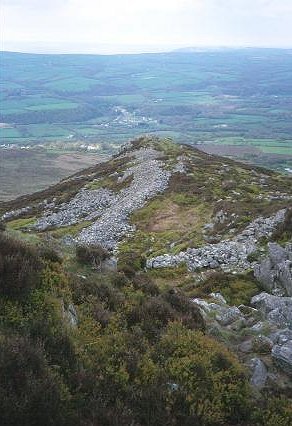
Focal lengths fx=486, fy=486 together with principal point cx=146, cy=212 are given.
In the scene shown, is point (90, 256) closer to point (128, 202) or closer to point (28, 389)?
point (28, 389)

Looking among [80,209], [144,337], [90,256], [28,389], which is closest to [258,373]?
[144,337]

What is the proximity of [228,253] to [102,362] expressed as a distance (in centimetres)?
1623

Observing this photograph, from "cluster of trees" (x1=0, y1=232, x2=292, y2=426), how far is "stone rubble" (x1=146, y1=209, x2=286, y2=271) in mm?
11338

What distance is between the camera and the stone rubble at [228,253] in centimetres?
2534

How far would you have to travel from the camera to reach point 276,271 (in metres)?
21.6

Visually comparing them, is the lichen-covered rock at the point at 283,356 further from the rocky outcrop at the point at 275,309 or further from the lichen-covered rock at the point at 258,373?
the rocky outcrop at the point at 275,309

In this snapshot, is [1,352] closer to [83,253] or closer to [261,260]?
[83,253]

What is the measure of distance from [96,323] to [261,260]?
13.7m

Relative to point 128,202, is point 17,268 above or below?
above

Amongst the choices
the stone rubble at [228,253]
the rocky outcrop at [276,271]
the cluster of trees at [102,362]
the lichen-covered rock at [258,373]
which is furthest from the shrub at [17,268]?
the stone rubble at [228,253]

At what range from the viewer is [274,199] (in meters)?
39.6

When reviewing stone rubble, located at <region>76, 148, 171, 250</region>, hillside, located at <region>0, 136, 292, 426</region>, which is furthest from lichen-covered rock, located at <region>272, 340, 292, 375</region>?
stone rubble, located at <region>76, 148, 171, 250</region>

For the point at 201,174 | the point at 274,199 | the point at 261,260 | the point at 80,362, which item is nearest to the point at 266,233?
the point at 261,260

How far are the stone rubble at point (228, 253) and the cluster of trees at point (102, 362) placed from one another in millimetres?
11338
